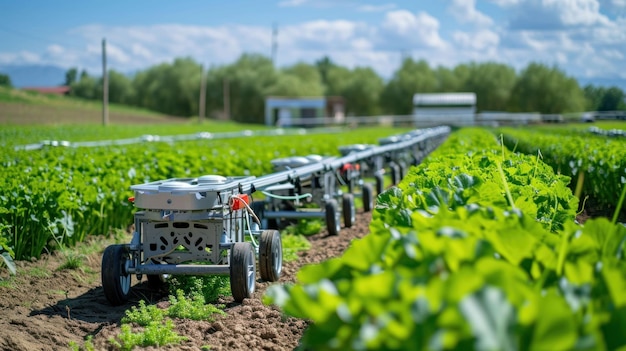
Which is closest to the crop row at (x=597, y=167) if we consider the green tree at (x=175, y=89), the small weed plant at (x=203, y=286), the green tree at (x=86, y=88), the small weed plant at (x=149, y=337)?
the small weed plant at (x=203, y=286)

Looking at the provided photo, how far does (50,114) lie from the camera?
53.7 metres

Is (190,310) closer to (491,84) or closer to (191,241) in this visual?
(191,241)

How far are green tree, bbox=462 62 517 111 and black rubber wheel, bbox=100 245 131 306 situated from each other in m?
79.6

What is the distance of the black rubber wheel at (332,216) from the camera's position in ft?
29.3

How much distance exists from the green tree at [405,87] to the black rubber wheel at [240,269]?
8244 centimetres

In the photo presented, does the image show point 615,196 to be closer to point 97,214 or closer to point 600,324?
point 97,214

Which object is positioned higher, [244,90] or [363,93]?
[244,90]

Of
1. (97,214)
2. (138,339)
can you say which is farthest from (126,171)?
(138,339)

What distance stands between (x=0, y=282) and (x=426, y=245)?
5.23m

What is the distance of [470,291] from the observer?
65.4 inches

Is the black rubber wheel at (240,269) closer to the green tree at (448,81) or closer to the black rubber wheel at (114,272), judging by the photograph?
the black rubber wheel at (114,272)

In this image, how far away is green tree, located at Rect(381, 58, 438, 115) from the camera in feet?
287

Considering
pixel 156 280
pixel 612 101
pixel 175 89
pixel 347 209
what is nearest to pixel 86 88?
pixel 175 89

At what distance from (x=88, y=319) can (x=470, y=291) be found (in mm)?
4329
